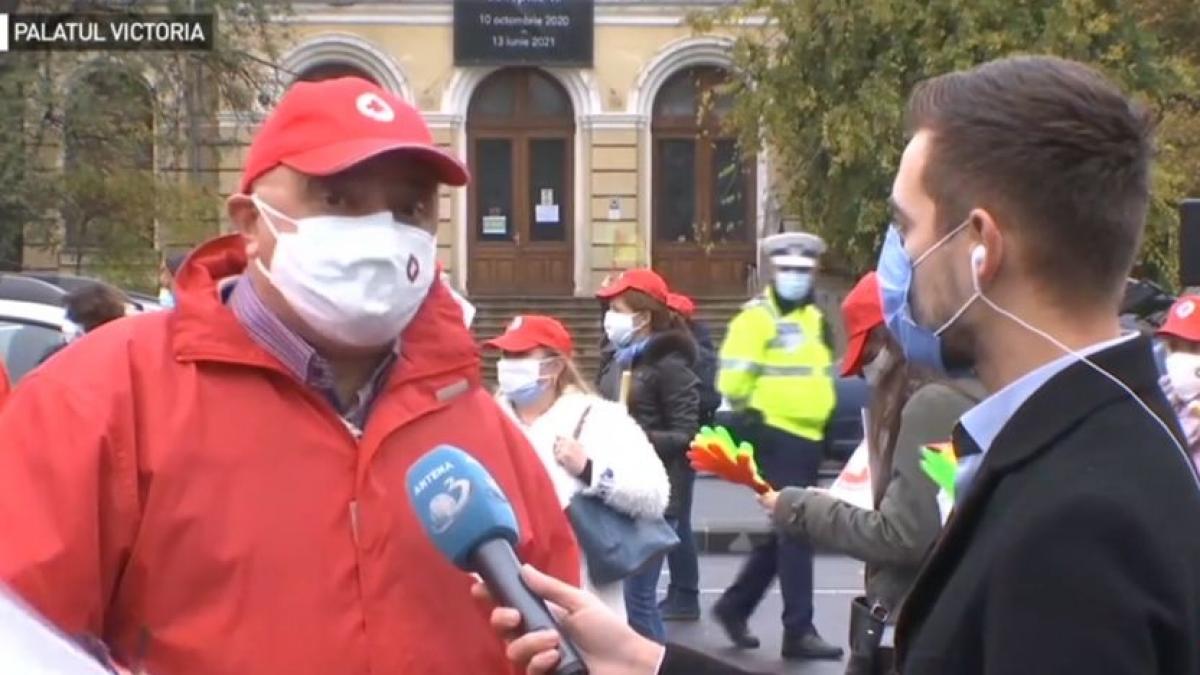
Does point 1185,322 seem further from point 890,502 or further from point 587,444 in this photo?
point 890,502

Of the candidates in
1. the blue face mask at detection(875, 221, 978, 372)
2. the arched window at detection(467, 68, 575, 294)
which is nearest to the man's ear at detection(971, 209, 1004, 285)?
the blue face mask at detection(875, 221, 978, 372)

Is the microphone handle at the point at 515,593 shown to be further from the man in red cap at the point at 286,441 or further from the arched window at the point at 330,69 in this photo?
the arched window at the point at 330,69

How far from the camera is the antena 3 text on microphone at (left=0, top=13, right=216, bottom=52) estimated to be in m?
21.0

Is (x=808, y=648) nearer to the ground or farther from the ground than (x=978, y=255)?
nearer to the ground

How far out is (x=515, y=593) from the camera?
271cm

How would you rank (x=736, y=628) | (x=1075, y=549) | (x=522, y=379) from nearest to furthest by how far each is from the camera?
(x=1075, y=549) → (x=522, y=379) → (x=736, y=628)

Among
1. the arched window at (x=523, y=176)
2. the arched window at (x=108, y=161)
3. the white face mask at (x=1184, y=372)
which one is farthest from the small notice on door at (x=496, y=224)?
the white face mask at (x=1184, y=372)

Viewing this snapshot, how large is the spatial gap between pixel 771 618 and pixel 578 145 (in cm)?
2234

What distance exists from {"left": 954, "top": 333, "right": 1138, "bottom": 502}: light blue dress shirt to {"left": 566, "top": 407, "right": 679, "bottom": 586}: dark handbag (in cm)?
488

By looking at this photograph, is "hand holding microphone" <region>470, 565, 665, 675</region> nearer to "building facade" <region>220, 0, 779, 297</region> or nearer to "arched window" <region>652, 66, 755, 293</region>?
"building facade" <region>220, 0, 779, 297</region>

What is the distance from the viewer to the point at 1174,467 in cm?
227

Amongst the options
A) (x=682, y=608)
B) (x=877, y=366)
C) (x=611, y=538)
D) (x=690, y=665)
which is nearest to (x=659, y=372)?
(x=682, y=608)

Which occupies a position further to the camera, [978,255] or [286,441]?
[286,441]

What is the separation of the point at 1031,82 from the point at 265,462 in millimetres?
1359
